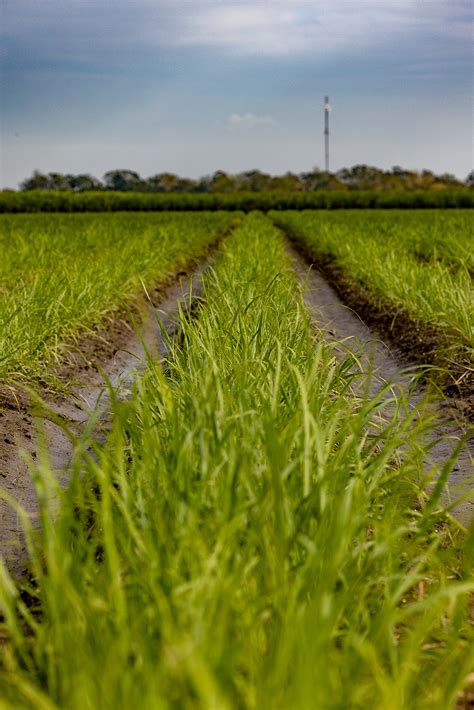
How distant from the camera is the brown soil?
192 inches

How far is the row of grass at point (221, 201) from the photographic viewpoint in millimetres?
45031

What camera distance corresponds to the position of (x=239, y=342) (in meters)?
A: 3.84

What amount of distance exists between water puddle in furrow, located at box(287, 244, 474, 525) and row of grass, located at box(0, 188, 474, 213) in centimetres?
3335

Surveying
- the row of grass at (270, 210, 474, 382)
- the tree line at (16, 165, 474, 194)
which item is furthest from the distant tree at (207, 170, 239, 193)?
the row of grass at (270, 210, 474, 382)

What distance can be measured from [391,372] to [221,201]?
40081 millimetres

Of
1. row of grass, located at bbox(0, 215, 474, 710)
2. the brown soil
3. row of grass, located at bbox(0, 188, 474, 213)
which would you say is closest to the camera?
row of grass, located at bbox(0, 215, 474, 710)

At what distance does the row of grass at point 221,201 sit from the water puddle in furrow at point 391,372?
109 ft

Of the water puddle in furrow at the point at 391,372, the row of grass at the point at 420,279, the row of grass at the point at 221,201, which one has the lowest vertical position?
the water puddle in furrow at the point at 391,372

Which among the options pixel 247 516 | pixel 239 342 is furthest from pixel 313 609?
pixel 239 342

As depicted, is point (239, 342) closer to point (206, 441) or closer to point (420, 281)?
point (206, 441)

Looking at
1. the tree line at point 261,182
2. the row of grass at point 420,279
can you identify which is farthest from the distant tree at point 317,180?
the row of grass at point 420,279

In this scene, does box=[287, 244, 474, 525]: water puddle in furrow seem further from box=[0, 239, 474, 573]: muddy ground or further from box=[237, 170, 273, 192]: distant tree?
box=[237, 170, 273, 192]: distant tree

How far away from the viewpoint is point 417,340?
6.43 metres

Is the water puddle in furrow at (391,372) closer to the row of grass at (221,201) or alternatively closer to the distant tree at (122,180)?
the row of grass at (221,201)
